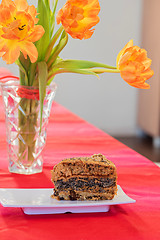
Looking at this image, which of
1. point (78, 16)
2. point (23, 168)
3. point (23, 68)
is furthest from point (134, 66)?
point (23, 168)

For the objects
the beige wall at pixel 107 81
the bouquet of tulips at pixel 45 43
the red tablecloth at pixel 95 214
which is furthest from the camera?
the beige wall at pixel 107 81

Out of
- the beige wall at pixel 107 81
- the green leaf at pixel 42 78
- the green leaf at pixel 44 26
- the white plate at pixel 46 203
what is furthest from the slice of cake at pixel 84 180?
the beige wall at pixel 107 81

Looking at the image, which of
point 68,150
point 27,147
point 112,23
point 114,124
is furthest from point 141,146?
point 27,147

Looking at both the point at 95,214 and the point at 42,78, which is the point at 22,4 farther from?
the point at 95,214

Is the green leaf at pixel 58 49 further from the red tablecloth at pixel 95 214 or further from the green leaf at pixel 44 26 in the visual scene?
the red tablecloth at pixel 95 214

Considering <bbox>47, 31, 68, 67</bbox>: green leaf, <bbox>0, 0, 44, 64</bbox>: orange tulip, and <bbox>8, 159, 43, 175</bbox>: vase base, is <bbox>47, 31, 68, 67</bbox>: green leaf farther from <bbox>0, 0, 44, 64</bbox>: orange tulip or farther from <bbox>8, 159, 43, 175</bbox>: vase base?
<bbox>8, 159, 43, 175</bbox>: vase base
